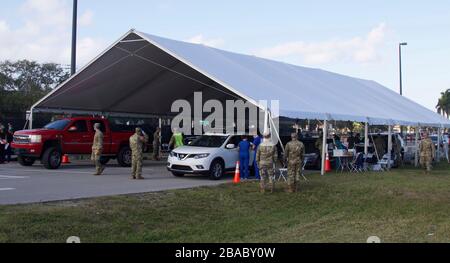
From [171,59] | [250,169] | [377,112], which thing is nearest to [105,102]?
[171,59]

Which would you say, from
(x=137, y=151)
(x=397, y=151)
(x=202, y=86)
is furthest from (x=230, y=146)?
(x=397, y=151)

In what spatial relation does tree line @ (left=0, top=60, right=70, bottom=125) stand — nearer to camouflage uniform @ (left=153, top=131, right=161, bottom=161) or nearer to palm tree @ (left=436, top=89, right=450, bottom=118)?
camouflage uniform @ (left=153, top=131, right=161, bottom=161)

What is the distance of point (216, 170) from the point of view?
691 inches

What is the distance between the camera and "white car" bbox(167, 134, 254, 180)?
56.5 feet

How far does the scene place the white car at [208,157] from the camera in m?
17.2

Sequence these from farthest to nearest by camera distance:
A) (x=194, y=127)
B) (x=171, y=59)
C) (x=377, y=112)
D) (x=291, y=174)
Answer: (x=194, y=127) → (x=377, y=112) → (x=171, y=59) → (x=291, y=174)

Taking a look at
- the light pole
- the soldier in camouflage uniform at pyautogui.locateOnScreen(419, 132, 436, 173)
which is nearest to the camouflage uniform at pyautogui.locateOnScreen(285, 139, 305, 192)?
the soldier in camouflage uniform at pyautogui.locateOnScreen(419, 132, 436, 173)

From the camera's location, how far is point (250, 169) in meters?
19.0

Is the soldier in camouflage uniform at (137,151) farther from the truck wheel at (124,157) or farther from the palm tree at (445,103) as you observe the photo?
the palm tree at (445,103)

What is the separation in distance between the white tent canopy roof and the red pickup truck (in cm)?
184

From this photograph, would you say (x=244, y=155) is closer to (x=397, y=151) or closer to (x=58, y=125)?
(x=58, y=125)
